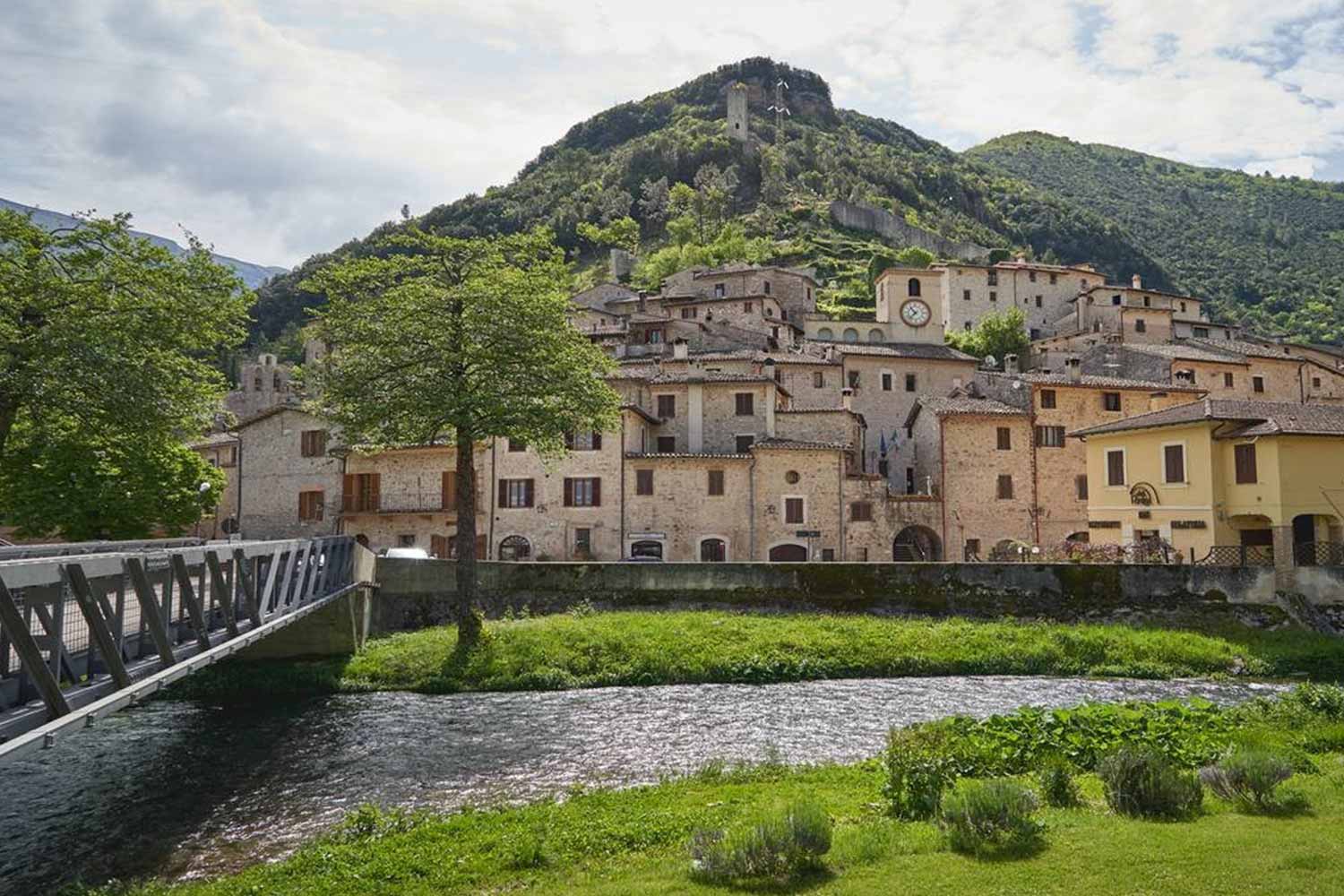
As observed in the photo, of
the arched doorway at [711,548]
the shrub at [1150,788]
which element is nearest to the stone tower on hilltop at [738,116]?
the arched doorway at [711,548]

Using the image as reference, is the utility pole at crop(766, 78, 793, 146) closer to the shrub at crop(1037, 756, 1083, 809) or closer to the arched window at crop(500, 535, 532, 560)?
the arched window at crop(500, 535, 532, 560)

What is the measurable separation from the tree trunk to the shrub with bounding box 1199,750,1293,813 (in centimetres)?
1922

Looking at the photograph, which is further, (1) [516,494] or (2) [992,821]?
(1) [516,494]

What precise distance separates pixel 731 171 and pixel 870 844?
129 metres

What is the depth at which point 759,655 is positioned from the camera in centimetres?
2569

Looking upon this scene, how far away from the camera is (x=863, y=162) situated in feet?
475

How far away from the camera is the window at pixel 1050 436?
140 ft

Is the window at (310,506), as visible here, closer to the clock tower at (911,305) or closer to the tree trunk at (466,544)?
the tree trunk at (466,544)

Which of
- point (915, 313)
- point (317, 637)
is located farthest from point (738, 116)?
point (317, 637)

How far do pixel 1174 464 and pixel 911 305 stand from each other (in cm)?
4300

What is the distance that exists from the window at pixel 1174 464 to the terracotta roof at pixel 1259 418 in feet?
3.00

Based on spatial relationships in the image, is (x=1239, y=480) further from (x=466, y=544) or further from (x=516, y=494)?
(x=516, y=494)

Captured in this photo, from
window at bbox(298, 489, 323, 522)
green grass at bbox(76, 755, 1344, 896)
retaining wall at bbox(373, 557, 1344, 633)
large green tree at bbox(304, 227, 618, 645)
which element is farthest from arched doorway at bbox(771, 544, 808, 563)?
green grass at bbox(76, 755, 1344, 896)

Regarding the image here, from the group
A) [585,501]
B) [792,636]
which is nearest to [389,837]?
[792,636]
